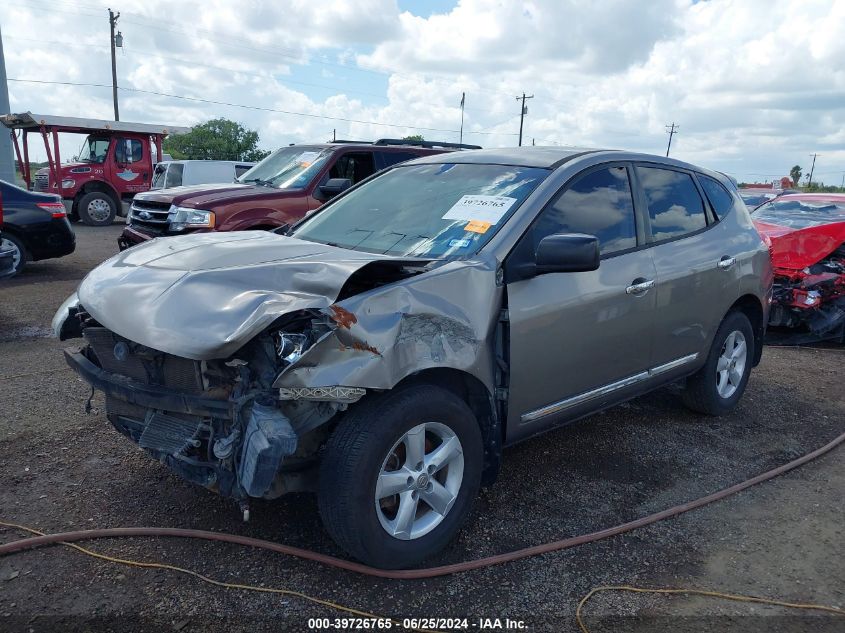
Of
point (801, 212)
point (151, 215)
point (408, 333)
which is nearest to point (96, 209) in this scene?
point (151, 215)

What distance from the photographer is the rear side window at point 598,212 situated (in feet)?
12.0

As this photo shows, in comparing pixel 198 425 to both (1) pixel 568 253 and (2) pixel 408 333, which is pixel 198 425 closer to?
(2) pixel 408 333

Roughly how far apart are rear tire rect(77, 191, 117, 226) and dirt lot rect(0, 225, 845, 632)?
14.8 metres

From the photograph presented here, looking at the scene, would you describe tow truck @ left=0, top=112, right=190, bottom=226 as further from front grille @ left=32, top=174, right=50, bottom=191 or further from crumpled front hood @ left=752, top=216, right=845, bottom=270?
crumpled front hood @ left=752, top=216, right=845, bottom=270

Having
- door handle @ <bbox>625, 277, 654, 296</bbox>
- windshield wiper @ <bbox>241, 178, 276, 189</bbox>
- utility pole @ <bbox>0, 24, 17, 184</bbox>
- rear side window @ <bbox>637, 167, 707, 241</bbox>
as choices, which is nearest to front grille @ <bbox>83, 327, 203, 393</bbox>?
door handle @ <bbox>625, 277, 654, 296</bbox>

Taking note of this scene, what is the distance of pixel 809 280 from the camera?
7.53 m

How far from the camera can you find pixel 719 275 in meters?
4.66

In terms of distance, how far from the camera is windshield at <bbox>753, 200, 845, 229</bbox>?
323 inches

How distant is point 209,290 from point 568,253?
1623 mm

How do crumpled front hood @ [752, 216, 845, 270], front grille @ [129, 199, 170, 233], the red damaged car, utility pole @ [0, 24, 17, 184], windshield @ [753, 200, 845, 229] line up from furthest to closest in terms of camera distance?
utility pole @ [0, 24, 17, 184], front grille @ [129, 199, 170, 233], windshield @ [753, 200, 845, 229], crumpled front hood @ [752, 216, 845, 270], the red damaged car

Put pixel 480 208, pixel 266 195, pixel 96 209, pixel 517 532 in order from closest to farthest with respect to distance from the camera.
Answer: pixel 517 532 < pixel 480 208 < pixel 266 195 < pixel 96 209

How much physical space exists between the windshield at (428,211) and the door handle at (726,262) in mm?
1657

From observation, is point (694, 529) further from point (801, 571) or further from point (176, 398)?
point (176, 398)

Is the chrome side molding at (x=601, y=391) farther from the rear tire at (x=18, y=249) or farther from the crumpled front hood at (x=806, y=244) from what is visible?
the rear tire at (x=18, y=249)
